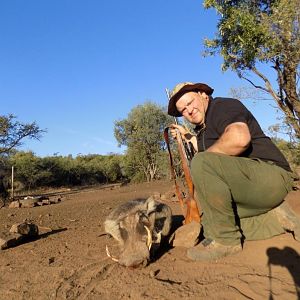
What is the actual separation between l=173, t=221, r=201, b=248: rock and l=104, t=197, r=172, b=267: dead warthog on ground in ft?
0.49

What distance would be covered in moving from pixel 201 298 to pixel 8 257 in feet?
7.51

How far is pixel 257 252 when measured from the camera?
137 inches

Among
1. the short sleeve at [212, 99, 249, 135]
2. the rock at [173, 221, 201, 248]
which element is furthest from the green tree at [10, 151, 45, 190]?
the short sleeve at [212, 99, 249, 135]

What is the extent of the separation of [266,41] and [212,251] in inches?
283

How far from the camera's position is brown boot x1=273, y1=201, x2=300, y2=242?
12.1ft

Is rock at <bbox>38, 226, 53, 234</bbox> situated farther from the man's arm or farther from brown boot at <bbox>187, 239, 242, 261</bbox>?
the man's arm

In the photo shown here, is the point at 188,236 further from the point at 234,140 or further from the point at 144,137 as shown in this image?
the point at 144,137

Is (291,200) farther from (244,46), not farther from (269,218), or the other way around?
(244,46)

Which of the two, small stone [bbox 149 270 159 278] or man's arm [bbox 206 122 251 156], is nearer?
small stone [bbox 149 270 159 278]

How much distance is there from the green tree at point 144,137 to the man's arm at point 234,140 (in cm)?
2012

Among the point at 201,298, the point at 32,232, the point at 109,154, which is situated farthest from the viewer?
the point at 109,154

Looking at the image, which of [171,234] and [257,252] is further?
[171,234]

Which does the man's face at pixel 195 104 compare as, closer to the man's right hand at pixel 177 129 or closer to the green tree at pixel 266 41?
the man's right hand at pixel 177 129

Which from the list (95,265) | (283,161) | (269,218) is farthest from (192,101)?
(95,265)
